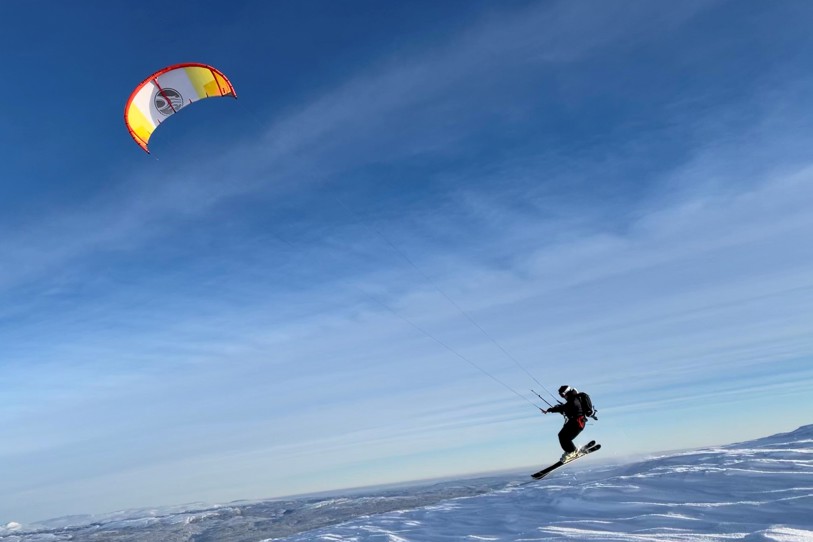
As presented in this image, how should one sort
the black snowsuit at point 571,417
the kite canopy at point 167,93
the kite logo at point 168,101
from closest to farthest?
the black snowsuit at point 571,417, the kite canopy at point 167,93, the kite logo at point 168,101

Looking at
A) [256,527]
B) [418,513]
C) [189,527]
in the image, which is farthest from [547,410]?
[189,527]

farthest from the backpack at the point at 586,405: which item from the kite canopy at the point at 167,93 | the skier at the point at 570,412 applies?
the kite canopy at the point at 167,93

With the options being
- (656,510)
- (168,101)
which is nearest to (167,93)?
(168,101)

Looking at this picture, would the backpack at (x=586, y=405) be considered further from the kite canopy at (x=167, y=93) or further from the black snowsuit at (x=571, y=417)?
the kite canopy at (x=167, y=93)

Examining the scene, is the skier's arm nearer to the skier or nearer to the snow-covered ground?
the skier

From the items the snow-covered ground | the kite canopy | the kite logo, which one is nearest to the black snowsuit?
the snow-covered ground

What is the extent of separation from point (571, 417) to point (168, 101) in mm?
21966

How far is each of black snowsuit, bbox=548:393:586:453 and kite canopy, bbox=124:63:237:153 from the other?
1790 centimetres

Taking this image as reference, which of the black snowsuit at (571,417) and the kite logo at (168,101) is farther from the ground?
the kite logo at (168,101)

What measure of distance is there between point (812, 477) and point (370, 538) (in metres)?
10.9

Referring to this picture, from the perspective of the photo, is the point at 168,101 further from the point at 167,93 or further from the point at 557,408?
the point at 557,408

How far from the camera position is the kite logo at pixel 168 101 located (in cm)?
2394

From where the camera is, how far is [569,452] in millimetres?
18078

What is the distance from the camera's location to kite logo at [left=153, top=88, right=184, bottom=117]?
23.9 metres
